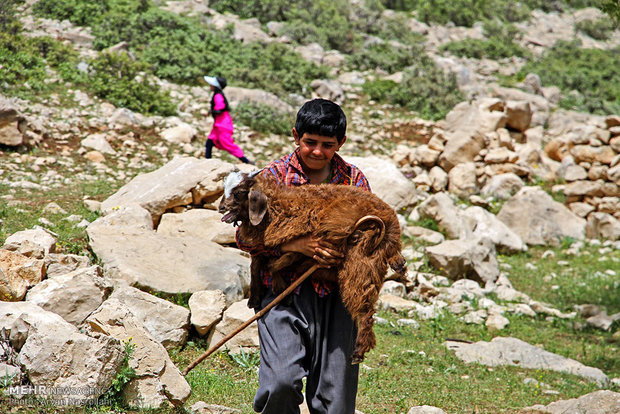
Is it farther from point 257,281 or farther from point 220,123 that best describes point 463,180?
point 257,281

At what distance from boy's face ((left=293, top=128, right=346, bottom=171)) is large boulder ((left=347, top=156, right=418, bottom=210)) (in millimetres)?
6804

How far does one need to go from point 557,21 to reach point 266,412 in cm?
3078

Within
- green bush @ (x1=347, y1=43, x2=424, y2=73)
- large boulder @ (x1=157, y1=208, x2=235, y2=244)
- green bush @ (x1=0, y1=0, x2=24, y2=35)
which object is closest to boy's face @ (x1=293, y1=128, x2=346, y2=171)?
large boulder @ (x1=157, y1=208, x2=235, y2=244)

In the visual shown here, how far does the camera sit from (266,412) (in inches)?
116

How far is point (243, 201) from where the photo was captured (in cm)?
308

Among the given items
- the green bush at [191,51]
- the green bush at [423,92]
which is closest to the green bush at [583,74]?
the green bush at [423,92]

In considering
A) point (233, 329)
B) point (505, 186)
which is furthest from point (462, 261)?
point (233, 329)

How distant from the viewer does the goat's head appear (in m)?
3.00

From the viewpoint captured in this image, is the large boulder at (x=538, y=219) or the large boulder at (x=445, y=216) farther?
the large boulder at (x=538, y=219)

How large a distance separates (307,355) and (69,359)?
1585 millimetres

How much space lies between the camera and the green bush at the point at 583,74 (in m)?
17.7

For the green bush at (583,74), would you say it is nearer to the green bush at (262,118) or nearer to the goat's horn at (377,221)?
the green bush at (262,118)

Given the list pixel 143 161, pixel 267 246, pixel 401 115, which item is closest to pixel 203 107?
pixel 143 161

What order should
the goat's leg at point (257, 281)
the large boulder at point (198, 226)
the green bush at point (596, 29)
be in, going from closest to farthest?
the goat's leg at point (257, 281) → the large boulder at point (198, 226) → the green bush at point (596, 29)
